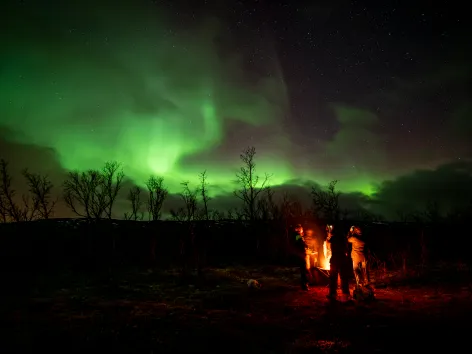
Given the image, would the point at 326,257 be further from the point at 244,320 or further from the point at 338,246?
the point at 244,320

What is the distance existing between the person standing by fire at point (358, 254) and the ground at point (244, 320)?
1.04 metres

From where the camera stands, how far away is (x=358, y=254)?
12.3 metres

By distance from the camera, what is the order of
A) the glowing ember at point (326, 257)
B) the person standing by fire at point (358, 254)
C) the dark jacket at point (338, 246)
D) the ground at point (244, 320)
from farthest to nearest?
the glowing ember at point (326, 257) → the person standing by fire at point (358, 254) → the dark jacket at point (338, 246) → the ground at point (244, 320)

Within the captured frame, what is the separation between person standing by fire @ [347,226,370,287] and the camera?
12023mm

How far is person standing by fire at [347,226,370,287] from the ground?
104 centimetres

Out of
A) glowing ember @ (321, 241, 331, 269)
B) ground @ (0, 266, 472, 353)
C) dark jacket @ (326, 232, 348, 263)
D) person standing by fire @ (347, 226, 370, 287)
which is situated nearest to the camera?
ground @ (0, 266, 472, 353)

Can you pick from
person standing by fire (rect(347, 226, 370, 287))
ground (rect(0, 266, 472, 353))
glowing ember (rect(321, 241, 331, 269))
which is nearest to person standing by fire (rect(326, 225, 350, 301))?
person standing by fire (rect(347, 226, 370, 287))

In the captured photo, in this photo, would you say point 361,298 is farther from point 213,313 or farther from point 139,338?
point 139,338

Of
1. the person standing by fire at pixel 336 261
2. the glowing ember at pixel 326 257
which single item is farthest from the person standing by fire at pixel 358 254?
the glowing ember at pixel 326 257

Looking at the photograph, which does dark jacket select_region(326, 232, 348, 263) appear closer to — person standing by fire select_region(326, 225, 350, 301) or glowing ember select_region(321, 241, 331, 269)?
person standing by fire select_region(326, 225, 350, 301)

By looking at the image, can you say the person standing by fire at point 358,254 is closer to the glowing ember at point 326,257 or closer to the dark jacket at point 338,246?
the dark jacket at point 338,246

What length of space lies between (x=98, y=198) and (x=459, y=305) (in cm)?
3993

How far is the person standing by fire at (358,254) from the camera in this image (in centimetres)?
1202

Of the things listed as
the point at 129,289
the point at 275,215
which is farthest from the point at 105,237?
the point at 129,289
